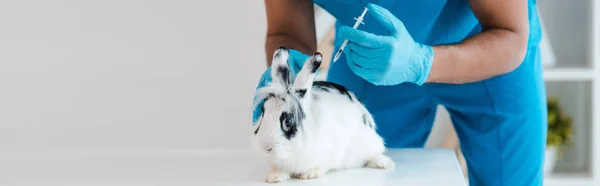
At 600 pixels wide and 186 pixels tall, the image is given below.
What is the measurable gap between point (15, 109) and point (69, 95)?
0.18m

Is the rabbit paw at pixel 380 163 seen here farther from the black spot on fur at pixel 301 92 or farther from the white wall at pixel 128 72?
the white wall at pixel 128 72

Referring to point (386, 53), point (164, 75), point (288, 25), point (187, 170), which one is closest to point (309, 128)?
point (386, 53)

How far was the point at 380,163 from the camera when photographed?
4.06ft

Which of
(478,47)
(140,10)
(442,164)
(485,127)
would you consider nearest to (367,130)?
(442,164)

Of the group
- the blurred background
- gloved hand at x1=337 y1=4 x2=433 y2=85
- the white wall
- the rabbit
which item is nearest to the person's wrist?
gloved hand at x1=337 y1=4 x2=433 y2=85

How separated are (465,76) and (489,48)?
0.22ft

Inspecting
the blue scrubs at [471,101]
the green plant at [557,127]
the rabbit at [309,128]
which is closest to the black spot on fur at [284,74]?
the rabbit at [309,128]

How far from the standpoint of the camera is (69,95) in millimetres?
2383

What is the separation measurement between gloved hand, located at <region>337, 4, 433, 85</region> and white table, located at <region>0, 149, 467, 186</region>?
0.17m

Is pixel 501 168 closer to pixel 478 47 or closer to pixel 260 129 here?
pixel 478 47

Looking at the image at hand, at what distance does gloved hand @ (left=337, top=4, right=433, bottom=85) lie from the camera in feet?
3.81

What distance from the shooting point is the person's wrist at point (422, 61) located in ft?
3.97

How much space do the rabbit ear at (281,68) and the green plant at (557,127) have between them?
5.13 ft

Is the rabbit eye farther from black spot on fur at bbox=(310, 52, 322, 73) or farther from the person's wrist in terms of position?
the person's wrist
